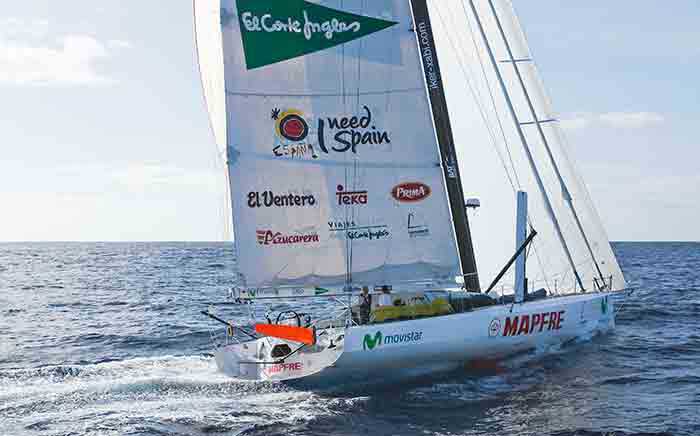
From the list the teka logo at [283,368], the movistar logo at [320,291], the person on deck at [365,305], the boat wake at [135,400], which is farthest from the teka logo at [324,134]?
the boat wake at [135,400]

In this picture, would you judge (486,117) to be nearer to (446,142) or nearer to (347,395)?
(446,142)

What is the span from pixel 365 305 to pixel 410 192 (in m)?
2.13

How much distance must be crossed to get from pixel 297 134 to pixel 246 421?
16.2 feet

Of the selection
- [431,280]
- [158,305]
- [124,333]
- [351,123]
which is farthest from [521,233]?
[158,305]

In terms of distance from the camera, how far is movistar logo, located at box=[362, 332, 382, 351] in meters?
11.4

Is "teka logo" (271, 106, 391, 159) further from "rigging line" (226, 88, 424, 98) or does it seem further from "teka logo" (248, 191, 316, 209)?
"teka logo" (248, 191, 316, 209)

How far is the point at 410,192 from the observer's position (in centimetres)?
1332

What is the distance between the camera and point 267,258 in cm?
1284

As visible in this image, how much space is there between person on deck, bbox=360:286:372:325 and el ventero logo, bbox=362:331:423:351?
1.19m

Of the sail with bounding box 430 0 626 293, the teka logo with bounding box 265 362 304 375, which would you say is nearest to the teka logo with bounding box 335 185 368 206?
the teka logo with bounding box 265 362 304 375

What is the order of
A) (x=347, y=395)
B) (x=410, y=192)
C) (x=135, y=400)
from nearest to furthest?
(x=135, y=400) < (x=347, y=395) < (x=410, y=192)

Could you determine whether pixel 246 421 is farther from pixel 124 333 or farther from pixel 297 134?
pixel 124 333

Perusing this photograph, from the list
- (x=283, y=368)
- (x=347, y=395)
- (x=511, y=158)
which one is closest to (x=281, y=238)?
(x=283, y=368)

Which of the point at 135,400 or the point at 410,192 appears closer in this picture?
the point at 135,400
